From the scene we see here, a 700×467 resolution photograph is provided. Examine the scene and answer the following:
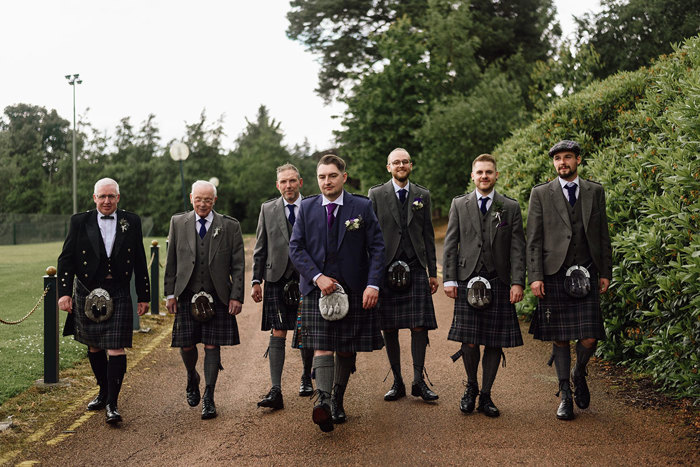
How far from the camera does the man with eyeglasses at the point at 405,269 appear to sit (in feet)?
18.4

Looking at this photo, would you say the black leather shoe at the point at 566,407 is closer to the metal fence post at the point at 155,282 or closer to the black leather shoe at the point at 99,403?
the black leather shoe at the point at 99,403

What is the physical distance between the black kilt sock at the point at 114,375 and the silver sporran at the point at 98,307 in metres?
0.34

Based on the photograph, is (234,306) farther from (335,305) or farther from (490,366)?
(490,366)

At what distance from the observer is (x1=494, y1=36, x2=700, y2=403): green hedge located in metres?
4.99

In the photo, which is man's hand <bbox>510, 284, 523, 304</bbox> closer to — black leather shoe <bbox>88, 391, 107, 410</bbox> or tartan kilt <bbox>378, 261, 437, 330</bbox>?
tartan kilt <bbox>378, 261, 437, 330</bbox>

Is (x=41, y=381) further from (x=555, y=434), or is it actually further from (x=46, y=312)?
(x=555, y=434)

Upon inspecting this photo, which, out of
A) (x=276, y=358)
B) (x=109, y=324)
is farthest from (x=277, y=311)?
(x=109, y=324)

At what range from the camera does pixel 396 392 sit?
5.61 metres

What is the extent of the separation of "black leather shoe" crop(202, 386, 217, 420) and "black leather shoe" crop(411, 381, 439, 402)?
1.73 m

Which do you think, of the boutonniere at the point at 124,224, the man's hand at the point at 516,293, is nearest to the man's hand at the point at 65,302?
the boutonniere at the point at 124,224

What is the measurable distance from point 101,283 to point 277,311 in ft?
4.95

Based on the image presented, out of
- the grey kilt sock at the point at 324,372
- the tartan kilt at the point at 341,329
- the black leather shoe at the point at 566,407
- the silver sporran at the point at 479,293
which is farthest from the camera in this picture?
the silver sporran at the point at 479,293

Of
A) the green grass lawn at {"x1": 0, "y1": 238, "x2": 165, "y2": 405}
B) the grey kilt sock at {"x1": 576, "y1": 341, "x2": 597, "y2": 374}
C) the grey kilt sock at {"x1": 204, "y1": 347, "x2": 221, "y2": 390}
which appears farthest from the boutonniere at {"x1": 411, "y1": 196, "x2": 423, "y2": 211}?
the green grass lawn at {"x1": 0, "y1": 238, "x2": 165, "y2": 405}

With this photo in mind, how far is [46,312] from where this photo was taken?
6129 millimetres
